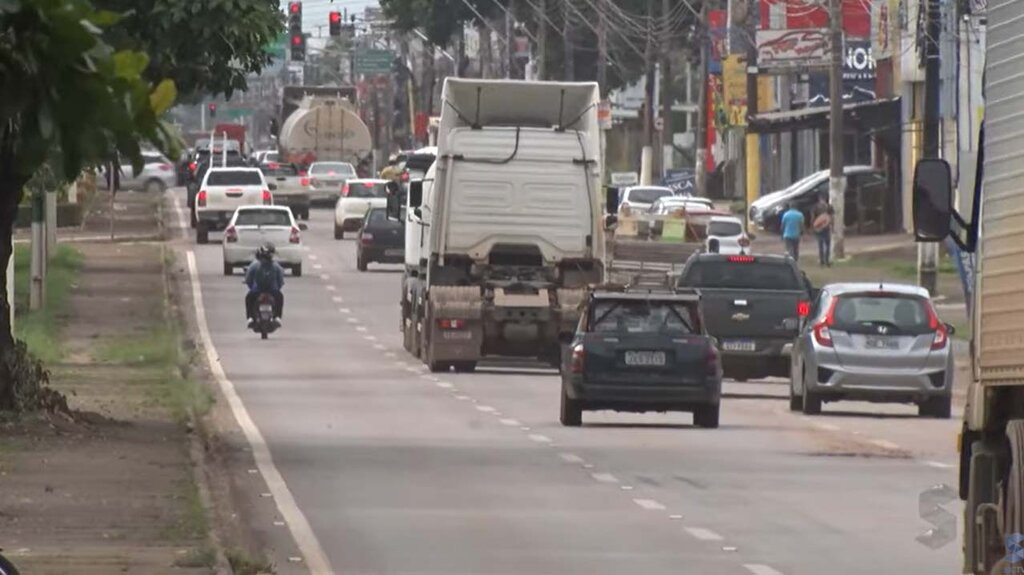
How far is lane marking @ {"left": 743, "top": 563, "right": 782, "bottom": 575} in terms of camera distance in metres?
14.8

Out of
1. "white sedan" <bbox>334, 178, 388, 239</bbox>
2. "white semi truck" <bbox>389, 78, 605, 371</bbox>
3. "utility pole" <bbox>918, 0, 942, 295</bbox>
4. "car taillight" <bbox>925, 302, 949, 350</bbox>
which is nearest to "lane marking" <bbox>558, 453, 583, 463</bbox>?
"car taillight" <bbox>925, 302, 949, 350</bbox>

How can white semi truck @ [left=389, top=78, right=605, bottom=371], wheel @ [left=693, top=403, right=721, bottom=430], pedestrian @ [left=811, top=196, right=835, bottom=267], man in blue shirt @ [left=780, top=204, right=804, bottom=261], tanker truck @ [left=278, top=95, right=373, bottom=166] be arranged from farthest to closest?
tanker truck @ [left=278, top=95, right=373, bottom=166], man in blue shirt @ [left=780, top=204, right=804, bottom=261], pedestrian @ [left=811, top=196, right=835, bottom=267], white semi truck @ [left=389, top=78, right=605, bottom=371], wheel @ [left=693, top=403, right=721, bottom=430]

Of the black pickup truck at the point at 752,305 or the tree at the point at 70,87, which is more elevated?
the tree at the point at 70,87

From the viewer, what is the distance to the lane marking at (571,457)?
23.0 meters

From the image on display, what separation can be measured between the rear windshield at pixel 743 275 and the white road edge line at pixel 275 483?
255 inches

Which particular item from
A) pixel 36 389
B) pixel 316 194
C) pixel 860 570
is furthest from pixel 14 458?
pixel 316 194

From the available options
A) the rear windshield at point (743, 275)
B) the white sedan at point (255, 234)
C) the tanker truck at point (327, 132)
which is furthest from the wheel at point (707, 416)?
the tanker truck at point (327, 132)

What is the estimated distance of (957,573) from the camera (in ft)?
49.0

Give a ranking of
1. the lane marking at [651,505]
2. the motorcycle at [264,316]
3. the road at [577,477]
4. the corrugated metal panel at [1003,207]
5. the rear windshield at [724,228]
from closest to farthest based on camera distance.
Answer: the corrugated metal panel at [1003,207] → the road at [577,477] → the lane marking at [651,505] → the motorcycle at [264,316] → the rear windshield at [724,228]

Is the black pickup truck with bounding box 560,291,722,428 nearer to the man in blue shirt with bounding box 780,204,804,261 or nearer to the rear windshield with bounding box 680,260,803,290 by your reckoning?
the rear windshield with bounding box 680,260,803,290

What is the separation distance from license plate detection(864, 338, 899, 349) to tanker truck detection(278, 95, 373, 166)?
168ft

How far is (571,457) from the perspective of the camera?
2341 cm

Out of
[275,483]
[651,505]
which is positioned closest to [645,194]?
[275,483]

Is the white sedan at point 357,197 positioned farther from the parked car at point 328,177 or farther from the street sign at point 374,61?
the street sign at point 374,61
